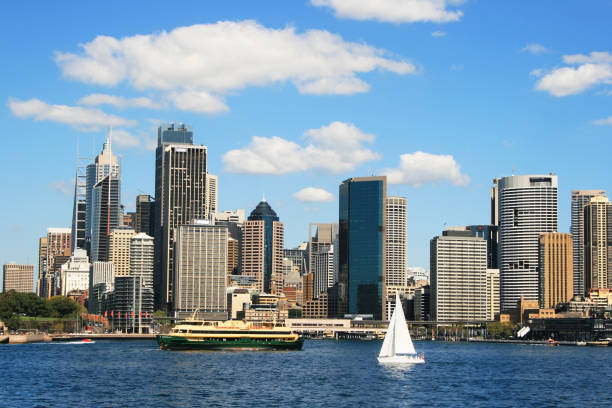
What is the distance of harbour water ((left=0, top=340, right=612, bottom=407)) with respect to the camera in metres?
100

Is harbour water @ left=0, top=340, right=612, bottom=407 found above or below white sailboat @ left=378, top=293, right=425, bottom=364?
below

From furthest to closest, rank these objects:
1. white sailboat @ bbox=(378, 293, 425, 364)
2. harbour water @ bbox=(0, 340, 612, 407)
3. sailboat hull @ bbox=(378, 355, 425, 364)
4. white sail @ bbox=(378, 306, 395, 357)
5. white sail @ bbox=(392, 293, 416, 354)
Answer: sailboat hull @ bbox=(378, 355, 425, 364) → white sail @ bbox=(378, 306, 395, 357) → white sailboat @ bbox=(378, 293, 425, 364) → white sail @ bbox=(392, 293, 416, 354) → harbour water @ bbox=(0, 340, 612, 407)

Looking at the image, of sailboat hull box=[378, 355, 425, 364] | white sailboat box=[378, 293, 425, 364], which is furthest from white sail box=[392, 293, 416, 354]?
sailboat hull box=[378, 355, 425, 364]

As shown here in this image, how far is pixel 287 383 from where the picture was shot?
392 feet

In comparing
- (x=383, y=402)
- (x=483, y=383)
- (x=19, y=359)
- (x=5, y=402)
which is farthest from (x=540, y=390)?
(x=19, y=359)

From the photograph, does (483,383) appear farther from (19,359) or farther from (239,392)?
(19,359)

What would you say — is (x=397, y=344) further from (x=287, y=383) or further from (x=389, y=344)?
(x=287, y=383)

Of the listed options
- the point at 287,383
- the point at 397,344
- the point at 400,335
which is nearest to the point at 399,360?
the point at 397,344

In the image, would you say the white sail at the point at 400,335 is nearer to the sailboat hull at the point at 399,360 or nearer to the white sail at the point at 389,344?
the white sail at the point at 389,344

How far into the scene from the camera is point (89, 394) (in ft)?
341

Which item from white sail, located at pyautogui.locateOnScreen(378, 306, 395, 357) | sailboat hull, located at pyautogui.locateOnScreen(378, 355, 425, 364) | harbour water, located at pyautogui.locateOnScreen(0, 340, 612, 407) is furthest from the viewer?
sailboat hull, located at pyautogui.locateOnScreen(378, 355, 425, 364)

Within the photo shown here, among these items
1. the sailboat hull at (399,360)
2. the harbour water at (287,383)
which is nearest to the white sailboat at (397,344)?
the sailboat hull at (399,360)

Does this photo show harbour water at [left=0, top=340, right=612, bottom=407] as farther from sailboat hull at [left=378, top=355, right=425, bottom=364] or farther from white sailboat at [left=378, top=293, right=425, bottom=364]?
white sailboat at [left=378, top=293, right=425, bottom=364]

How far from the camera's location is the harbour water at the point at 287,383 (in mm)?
100375
